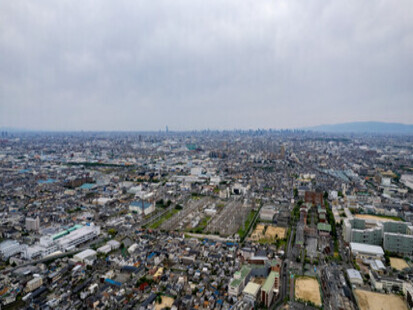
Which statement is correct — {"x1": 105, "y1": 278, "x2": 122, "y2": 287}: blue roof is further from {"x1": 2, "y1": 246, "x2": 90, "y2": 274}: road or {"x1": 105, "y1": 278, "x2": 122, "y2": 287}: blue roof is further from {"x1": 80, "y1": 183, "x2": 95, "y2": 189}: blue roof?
{"x1": 80, "y1": 183, "x2": 95, "y2": 189}: blue roof

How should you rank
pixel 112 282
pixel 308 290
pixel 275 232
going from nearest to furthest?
pixel 308 290
pixel 112 282
pixel 275 232

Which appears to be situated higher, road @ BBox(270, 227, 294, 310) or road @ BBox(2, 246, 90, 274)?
road @ BBox(2, 246, 90, 274)

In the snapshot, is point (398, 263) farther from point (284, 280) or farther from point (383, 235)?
point (284, 280)

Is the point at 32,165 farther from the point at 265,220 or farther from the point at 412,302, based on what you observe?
the point at 412,302

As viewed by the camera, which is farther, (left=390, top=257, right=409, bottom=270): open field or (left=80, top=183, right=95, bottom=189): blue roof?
(left=80, top=183, right=95, bottom=189): blue roof

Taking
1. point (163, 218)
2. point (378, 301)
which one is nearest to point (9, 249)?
point (163, 218)

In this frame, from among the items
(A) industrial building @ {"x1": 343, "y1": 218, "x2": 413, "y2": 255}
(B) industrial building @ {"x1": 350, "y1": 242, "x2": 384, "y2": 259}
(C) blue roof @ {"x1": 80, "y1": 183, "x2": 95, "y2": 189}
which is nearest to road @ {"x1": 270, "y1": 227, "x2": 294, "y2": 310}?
(B) industrial building @ {"x1": 350, "y1": 242, "x2": 384, "y2": 259}
